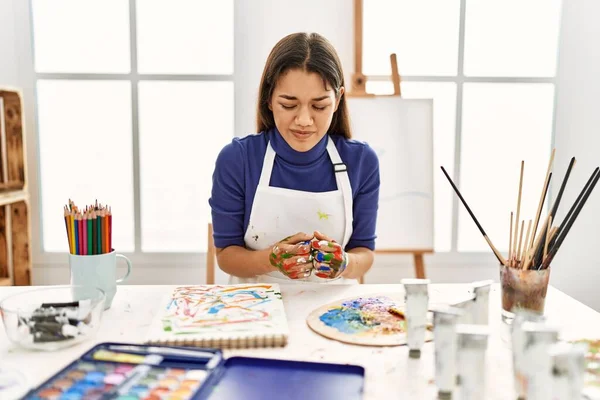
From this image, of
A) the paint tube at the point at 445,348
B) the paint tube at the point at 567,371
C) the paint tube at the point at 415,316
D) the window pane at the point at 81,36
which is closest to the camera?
the paint tube at the point at 567,371

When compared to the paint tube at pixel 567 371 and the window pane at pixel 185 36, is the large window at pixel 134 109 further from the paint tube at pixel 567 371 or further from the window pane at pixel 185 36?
the paint tube at pixel 567 371

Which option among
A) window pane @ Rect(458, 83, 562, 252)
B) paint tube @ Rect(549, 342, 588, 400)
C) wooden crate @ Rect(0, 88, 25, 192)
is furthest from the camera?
window pane @ Rect(458, 83, 562, 252)

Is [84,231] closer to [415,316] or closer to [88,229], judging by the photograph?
[88,229]

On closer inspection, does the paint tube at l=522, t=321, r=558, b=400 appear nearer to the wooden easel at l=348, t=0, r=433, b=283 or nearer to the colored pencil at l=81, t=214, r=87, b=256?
the colored pencil at l=81, t=214, r=87, b=256

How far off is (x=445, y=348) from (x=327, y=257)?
570 millimetres

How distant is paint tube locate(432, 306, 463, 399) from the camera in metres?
0.72

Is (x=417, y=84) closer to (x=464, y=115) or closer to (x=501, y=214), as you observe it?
(x=464, y=115)

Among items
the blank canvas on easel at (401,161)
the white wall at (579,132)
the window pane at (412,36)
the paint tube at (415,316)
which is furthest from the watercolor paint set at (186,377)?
the white wall at (579,132)

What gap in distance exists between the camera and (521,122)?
254 centimetres

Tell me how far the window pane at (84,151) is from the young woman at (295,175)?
1072 millimetres

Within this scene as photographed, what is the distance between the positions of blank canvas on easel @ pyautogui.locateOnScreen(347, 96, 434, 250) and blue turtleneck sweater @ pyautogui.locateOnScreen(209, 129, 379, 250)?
0.71 meters

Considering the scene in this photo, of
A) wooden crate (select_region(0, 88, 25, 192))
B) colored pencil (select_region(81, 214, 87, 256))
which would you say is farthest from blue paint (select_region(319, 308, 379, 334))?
wooden crate (select_region(0, 88, 25, 192))

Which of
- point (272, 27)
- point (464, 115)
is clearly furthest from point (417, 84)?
point (272, 27)

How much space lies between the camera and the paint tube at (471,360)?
0.67 metres
